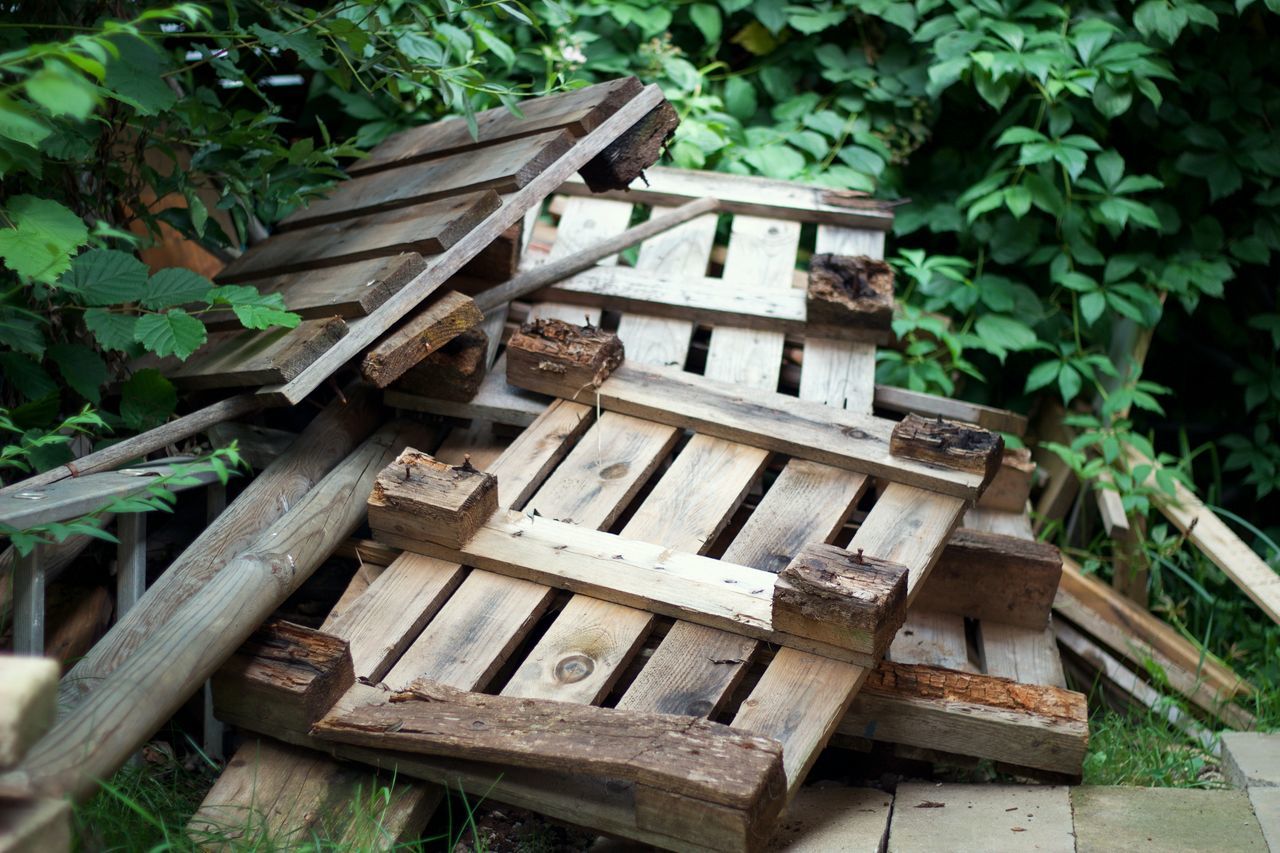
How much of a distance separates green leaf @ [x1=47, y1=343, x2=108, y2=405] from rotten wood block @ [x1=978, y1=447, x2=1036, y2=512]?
2.30 m

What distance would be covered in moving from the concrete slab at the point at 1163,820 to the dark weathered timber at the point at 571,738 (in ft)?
2.34

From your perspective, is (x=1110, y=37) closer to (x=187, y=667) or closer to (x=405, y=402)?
(x=405, y=402)

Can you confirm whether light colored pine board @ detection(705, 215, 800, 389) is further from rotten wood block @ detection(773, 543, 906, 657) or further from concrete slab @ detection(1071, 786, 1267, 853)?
Result: concrete slab @ detection(1071, 786, 1267, 853)

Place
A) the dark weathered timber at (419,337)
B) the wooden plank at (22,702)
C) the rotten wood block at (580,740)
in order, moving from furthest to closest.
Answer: the dark weathered timber at (419,337) → the rotten wood block at (580,740) → the wooden plank at (22,702)

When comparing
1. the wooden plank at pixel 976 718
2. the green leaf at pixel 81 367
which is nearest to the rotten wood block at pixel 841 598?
the wooden plank at pixel 976 718

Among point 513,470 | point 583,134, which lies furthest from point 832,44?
point 513,470

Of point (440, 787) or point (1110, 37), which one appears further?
point (1110, 37)

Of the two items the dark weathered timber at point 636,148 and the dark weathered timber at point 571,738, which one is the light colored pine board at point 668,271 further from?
the dark weathered timber at point 571,738

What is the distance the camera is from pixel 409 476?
8.36ft

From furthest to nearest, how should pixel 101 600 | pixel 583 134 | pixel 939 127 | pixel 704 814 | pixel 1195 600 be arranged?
pixel 939 127 → pixel 1195 600 → pixel 583 134 → pixel 101 600 → pixel 704 814

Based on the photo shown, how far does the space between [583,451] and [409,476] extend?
467 millimetres

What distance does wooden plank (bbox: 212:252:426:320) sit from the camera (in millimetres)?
2596

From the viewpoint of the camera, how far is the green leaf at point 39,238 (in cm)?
213

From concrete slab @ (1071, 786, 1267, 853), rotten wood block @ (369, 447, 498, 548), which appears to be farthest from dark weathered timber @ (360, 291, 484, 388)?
concrete slab @ (1071, 786, 1267, 853)
